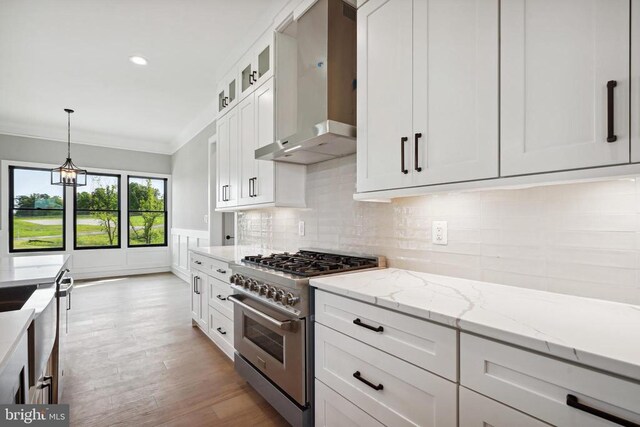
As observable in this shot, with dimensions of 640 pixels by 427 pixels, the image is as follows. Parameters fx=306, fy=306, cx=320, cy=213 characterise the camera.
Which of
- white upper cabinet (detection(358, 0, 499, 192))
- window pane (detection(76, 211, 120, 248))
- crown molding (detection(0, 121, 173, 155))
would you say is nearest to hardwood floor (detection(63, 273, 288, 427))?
white upper cabinet (detection(358, 0, 499, 192))

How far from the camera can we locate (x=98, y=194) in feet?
20.7

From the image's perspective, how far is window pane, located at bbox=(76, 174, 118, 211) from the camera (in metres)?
6.13

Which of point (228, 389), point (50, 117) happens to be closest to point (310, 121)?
point (228, 389)

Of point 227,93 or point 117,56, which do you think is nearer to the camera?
point 117,56

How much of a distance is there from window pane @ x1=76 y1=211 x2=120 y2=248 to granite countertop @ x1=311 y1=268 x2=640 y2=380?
6497 millimetres

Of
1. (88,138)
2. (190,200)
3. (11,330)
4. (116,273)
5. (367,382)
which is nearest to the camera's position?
(11,330)

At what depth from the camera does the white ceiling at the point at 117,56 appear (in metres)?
2.59

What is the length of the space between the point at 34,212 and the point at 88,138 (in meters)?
1.69

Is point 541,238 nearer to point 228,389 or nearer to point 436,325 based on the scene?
point 436,325

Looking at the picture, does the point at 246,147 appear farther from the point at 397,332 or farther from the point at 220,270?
the point at 397,332

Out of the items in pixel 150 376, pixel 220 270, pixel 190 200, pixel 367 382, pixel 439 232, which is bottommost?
pixel 150 376

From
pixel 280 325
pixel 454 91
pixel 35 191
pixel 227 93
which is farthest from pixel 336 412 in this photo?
pixel 35 191

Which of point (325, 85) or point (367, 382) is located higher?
point (325, 85)

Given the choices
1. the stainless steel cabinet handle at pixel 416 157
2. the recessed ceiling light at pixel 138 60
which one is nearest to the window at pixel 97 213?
the recessed ceiling light at pixel 138 60
